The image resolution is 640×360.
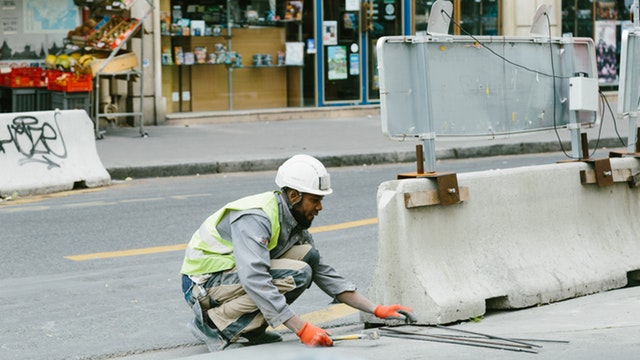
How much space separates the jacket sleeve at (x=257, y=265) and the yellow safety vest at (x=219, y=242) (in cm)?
9

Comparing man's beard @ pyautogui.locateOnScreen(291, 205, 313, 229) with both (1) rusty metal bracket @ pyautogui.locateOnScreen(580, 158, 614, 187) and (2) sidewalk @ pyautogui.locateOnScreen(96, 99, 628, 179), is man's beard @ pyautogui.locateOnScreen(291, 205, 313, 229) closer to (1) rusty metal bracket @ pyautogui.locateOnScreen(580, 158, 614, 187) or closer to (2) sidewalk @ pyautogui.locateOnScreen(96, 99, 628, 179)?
(1) rusty metal bracket @ pyautogui.locateOnScreen(580, 158, 614, 187)

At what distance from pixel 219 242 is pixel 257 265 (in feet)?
1.12

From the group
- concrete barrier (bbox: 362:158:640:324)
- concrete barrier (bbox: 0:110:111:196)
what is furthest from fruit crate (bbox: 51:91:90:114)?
concrete barrier (bbox: 362:158:640:324)

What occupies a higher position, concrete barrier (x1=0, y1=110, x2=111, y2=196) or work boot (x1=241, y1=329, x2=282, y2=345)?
concrete barrier (x1=0, y1=110, x2=111, y2=196)

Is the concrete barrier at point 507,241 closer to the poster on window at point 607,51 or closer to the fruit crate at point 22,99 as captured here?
the fruit crate at point 22,99

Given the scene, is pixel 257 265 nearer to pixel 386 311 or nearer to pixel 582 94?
pixel 386 311

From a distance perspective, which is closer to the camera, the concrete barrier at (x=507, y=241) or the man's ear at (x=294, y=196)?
the man's ear at (x=294, y=196)

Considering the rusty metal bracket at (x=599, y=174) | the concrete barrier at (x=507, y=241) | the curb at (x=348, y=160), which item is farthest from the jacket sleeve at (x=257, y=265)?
the curb at (x=348, y=160)

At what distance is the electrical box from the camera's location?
306 inches

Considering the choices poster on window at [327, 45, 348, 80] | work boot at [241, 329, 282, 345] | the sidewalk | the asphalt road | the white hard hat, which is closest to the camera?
the white hard hat

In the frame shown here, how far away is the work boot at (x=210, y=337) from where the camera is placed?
607 centimetres

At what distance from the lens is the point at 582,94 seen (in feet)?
25.5

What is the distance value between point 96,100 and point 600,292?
10555 mm

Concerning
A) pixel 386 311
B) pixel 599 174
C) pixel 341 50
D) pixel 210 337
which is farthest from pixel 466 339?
pixel 341 50
